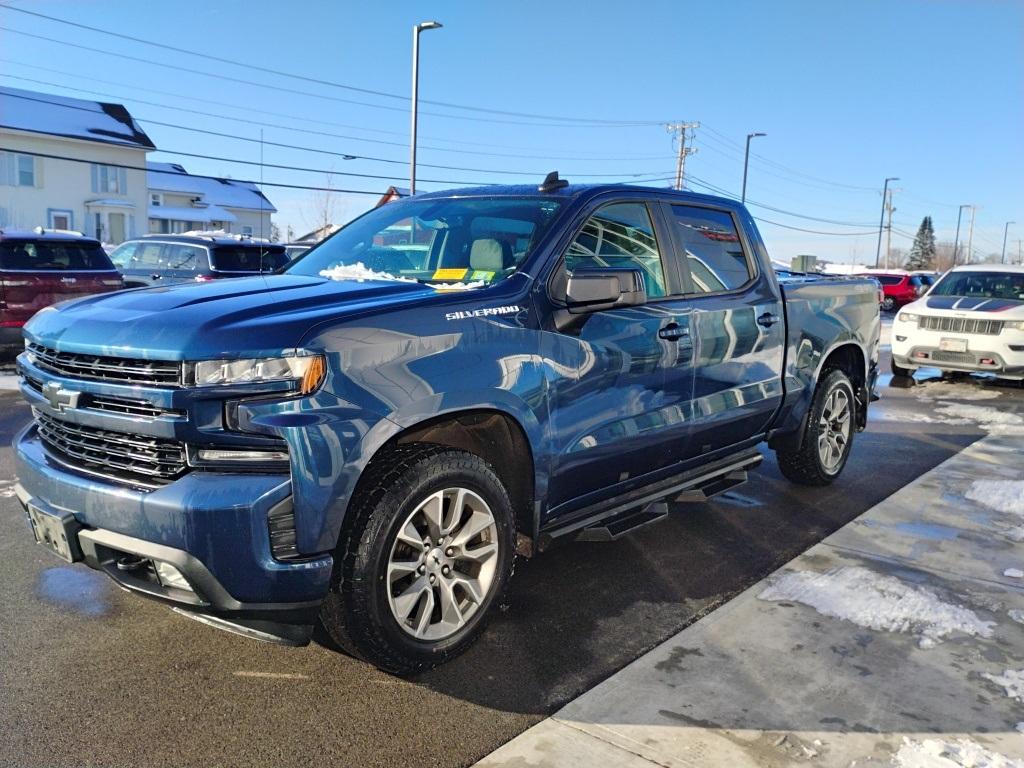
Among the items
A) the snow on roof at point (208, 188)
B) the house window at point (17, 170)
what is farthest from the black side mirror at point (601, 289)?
the snow on roof at point (208, 188)

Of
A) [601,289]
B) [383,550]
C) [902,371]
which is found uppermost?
[601,289]

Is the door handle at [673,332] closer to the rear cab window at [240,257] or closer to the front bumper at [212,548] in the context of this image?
the front bumper at [212,548]

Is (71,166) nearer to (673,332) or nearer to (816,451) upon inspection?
(816,451)

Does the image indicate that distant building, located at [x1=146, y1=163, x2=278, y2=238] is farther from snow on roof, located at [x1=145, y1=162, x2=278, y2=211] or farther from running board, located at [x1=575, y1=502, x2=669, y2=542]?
running board, located at [x1=575, y1=502, x2=669, y2=542]

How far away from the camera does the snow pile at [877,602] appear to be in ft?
12.1

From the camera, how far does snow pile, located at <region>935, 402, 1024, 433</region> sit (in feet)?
28.6

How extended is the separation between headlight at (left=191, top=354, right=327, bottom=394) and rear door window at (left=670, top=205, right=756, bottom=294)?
2501 mm

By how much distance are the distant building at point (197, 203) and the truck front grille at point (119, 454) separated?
4364 cm

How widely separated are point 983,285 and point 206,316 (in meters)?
12.3

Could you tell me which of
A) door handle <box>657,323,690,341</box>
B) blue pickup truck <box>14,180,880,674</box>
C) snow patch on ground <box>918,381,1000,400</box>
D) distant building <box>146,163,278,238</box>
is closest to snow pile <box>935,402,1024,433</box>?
snow patch on ground <box>918,381,1000,400</box>

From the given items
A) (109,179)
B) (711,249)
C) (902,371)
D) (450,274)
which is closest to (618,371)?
(450,274)

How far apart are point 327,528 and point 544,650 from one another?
1199 mm

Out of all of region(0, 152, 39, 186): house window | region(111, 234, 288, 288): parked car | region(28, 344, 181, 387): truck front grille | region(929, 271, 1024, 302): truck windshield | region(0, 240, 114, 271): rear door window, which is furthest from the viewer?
region(0, 152, 39, 186): house window

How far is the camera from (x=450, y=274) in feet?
12.2
